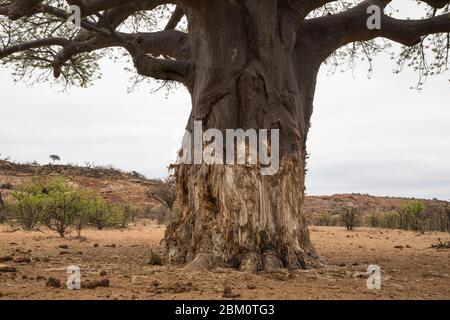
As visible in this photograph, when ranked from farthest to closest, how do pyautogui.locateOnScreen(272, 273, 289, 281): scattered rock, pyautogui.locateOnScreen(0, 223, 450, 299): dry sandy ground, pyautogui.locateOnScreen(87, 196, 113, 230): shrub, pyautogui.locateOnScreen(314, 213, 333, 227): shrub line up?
pyautogui.locateOnScreen(314, 213, 333, 227): shrub
pyautogui.locateOnScreen(87, 196, 113, 230): shrub
pyautogui.locateOnScreen(272, 273, 289, 281): scattered rock
pyautogui.locateOnScreen(0, 223, 450, 299): dry sandy ground

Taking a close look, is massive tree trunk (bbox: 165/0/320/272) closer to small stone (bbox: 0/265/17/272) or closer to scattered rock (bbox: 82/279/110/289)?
scattered rock (bbox: 82/279/110/289)

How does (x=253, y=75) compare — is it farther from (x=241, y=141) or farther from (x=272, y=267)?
(x=272, y=267)

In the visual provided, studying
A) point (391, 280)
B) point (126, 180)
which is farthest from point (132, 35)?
point (126, 180)

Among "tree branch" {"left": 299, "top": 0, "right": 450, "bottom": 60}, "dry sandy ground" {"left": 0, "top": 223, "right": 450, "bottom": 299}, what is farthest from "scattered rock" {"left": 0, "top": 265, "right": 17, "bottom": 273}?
"tree branch" {"left": 299, "top": 0, "right": 450, "bottom": 60}

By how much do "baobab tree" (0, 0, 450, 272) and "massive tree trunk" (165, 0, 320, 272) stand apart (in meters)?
0.01

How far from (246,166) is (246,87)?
1.02m

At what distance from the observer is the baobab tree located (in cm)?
565

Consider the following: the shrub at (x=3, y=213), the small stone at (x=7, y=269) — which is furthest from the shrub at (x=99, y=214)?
the small stone at (x=7, y=269)

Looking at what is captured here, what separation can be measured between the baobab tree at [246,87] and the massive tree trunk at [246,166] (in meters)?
0.01

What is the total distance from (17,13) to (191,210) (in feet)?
9.26

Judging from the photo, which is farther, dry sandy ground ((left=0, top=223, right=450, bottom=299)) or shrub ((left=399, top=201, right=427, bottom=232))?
shrub ((left=399, top=201, right=427, bottom=232))

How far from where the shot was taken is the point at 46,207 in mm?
12719
